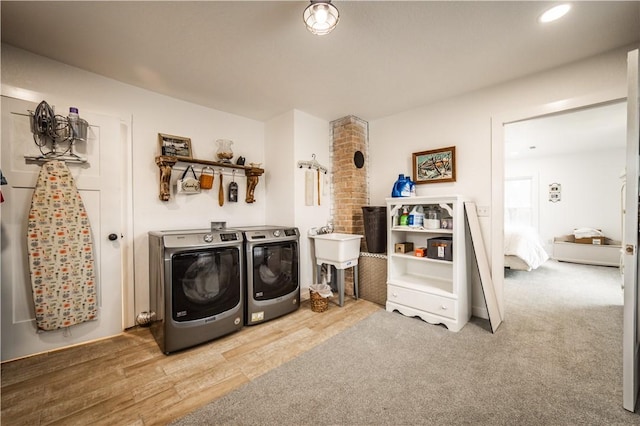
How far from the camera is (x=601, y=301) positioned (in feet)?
9.83

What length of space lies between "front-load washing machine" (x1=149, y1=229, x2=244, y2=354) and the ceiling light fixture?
68.0 inches

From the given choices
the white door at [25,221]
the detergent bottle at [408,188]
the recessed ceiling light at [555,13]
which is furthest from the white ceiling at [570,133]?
the white door at [25,221]

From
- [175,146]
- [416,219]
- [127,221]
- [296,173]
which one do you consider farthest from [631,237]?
[127,221]

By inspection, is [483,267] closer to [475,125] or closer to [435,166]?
[435,166]

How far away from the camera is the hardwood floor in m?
1.40

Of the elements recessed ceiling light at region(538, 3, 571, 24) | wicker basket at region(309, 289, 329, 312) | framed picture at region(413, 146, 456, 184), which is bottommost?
wicker basket at region(309, 289, 329, 312)

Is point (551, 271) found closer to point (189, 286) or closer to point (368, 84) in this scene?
point (368, 84)

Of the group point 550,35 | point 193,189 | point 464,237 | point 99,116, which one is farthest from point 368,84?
point 99,116

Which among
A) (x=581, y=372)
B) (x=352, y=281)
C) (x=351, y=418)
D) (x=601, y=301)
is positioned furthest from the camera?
(x=352, y=281)

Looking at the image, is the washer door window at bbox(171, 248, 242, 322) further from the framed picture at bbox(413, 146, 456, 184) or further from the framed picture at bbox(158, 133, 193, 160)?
the framed picture at bbox(413, 146, 456, 184)

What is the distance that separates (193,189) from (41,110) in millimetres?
1209

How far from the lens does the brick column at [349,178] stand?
10.8 ft

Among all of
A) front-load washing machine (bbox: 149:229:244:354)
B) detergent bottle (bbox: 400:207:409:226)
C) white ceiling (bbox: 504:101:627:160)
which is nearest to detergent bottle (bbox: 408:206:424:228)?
detergent bottle (bbox: 400:207:409:226)

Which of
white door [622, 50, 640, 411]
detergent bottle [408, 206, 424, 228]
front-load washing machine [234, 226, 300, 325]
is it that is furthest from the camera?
detergent bottle [408, 206, 424, 228]
